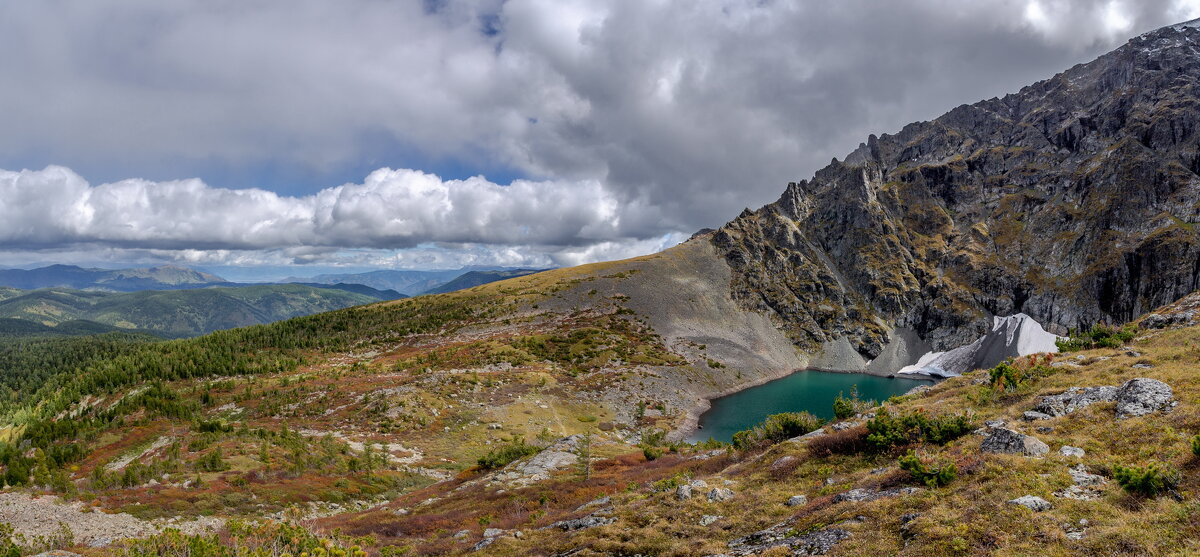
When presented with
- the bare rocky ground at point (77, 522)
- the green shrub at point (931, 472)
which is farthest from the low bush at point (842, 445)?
the bare rocky ground at point (77, 522)

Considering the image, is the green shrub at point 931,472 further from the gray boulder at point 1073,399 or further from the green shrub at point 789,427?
the green shrub at point 789,427

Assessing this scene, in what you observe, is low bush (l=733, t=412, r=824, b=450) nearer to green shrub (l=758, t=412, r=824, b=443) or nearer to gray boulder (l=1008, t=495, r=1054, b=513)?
green shrub (l=758, t=412, r=824, b=443)

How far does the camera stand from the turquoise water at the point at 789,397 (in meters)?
75.8

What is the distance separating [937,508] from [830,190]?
19597 cm

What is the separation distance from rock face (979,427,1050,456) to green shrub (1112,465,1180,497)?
12.1 feet

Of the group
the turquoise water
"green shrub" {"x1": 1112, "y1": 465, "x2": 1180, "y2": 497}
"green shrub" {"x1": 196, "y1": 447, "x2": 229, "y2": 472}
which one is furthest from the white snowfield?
"green shrub" {"x1": 196, "y1": 447, "x2": 229, "y2": 472}

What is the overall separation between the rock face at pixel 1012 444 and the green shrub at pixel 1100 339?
2075 cm

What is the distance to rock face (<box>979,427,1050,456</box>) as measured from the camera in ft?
45.3

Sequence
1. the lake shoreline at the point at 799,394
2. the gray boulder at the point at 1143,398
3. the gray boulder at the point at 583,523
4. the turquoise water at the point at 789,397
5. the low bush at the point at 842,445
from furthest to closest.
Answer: the lake shoreline at the point at 799,394, the turquoise water at the point at 789,397, the low bush at the point at 842,445, the gray boulder at the point at 583,523, the gray boulder at the point at 1143,398

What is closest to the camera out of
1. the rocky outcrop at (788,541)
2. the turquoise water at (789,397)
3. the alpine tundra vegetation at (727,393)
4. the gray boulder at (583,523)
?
the rocky outcrop at (788,541)

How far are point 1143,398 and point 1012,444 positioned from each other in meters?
5.91

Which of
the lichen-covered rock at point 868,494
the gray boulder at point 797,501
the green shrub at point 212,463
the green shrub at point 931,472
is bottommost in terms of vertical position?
the green shrub at point 212,463

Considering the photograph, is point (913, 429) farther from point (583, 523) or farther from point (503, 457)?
Answer: point (503, 457)

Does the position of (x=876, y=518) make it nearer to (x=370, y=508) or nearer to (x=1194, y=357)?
(x=1194, y=357)
